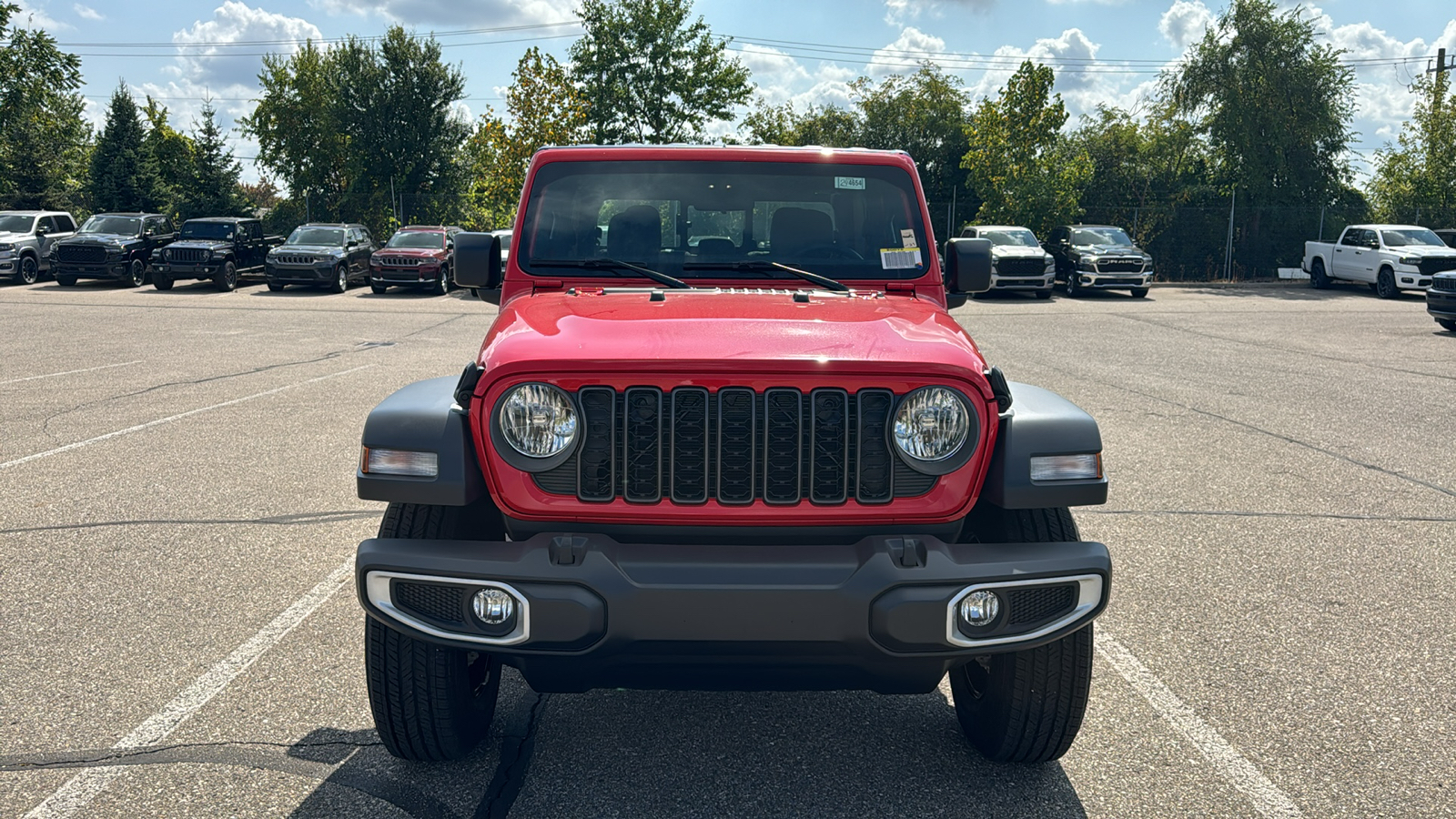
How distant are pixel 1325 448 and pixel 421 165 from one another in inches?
1538

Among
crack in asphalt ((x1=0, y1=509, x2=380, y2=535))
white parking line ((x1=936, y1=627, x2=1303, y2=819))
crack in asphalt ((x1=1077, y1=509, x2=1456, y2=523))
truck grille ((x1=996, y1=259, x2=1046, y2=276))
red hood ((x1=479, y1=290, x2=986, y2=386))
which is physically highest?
red hood ((x1=479, y1=290, x2=986, y2=386))

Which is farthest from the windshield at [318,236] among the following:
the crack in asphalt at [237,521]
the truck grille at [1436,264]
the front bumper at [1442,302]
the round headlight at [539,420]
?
the round headlight at [539,420]

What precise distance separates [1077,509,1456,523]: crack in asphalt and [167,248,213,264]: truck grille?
1006 inches

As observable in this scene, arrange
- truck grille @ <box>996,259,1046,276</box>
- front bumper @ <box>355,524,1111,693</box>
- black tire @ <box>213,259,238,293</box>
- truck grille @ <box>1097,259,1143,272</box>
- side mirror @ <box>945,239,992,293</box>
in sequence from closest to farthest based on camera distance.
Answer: front bumper @ <box>355,524,1111,693</box>
side mirror @ <box>945,239,992,293</box>
truck grille @ <box>996,259,1046,276</box>
black tire @ <box>213,259,238,293</box>
truck grille @ <box>1097,259,1143,272</box>

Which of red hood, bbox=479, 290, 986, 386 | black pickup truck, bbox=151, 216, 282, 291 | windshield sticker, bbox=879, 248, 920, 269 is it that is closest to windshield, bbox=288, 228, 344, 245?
black pickup truck, bbox=151, 216, 282, 291

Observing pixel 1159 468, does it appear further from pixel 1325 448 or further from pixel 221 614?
pixel 221 614

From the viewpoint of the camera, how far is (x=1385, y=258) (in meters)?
28.2

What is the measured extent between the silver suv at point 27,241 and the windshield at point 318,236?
6019mm

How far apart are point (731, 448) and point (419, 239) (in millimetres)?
27213

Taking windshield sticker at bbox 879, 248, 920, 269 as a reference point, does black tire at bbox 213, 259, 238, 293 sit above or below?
below

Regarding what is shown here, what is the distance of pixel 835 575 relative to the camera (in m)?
2.77

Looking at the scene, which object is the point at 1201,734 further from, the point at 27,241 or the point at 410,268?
the point at 27,241

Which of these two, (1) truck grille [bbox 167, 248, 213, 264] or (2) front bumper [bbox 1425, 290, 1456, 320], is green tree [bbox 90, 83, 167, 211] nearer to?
(1) truck grille [bbox 167, 248, 213, 264]

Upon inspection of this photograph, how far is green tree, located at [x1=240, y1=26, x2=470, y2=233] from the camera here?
42.3 meters
